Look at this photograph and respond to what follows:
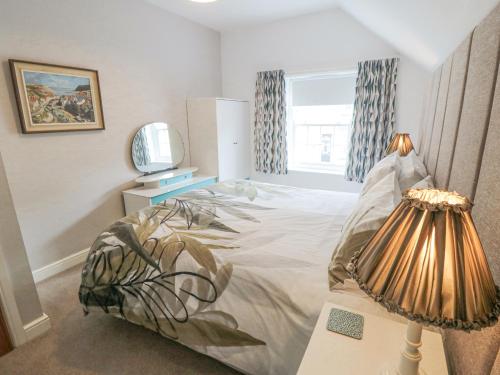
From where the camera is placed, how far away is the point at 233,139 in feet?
13.4

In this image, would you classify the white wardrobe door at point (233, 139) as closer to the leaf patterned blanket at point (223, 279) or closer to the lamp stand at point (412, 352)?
the leaf patterned blanket at point (223, 279)

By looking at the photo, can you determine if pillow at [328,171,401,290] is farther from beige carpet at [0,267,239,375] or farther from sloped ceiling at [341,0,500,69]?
beige carpet at [0,267,239,375]

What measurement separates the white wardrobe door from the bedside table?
3.20 m

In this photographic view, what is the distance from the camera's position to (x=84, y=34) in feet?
8.54

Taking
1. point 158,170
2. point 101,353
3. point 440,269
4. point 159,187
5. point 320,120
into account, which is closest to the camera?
point 440,269

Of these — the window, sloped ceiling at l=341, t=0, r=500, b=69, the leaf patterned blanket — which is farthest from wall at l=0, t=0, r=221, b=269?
sloped ceiling at l=341, t=0, r=500, b=69

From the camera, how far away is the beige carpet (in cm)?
158

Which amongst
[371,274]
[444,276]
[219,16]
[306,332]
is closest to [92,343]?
[306,332]

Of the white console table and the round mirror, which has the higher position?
the round mirror

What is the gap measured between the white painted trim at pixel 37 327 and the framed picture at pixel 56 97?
1.52m

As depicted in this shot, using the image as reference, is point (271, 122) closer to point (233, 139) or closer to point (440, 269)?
point (233, 139)

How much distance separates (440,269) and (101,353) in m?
1.98

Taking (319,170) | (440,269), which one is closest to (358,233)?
(440,269)

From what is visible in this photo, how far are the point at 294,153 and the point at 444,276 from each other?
3.99 meters
